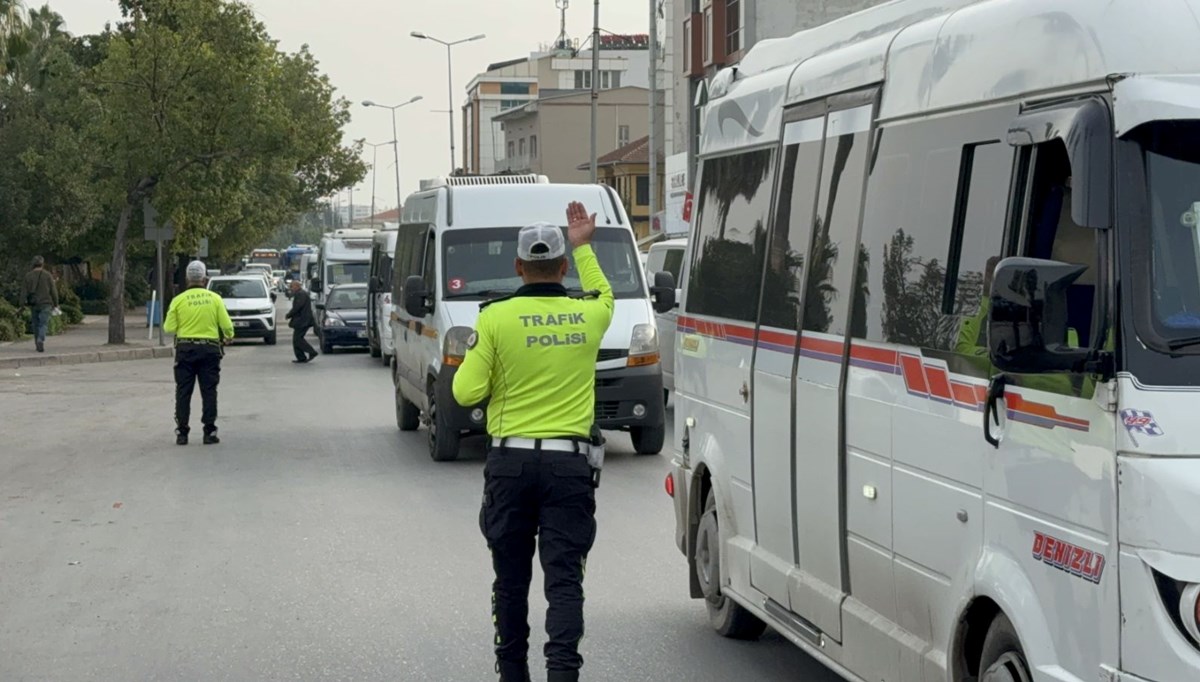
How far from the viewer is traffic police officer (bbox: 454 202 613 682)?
623 cm

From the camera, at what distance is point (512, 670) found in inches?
253

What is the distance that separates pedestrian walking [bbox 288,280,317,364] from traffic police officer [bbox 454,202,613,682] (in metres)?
28.4

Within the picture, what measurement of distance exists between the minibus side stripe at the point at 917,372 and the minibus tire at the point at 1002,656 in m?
0.63

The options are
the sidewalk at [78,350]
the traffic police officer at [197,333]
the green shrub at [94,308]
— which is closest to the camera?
the traffic police officer at [197,333]

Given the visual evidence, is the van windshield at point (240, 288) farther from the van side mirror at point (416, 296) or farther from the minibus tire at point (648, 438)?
the minibus tire at point (648, 438)

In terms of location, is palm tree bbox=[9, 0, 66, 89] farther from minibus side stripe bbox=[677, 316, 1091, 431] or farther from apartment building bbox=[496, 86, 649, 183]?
minibus side stripe bbox=[677, 316, 1091, 431]

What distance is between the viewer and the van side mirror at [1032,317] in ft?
13.6

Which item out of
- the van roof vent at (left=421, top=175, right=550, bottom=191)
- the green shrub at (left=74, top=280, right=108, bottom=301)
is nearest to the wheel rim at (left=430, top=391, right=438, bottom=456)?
the van roof vent at (left=421, top=175, right=550, bottom=191)

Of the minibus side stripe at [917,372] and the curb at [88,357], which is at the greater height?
the minibus side stripe at [917,372]

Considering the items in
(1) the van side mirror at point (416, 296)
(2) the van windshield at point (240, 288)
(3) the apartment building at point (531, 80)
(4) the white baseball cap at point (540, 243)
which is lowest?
(2) the van windshield at point (240, 288)

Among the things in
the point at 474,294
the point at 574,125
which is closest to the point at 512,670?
the point at 474,294

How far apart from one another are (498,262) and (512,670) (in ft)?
33.1

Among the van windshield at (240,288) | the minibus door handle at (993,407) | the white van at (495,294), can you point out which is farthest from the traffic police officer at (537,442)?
the van windshield at (240,288)

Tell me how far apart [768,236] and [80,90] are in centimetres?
3737
